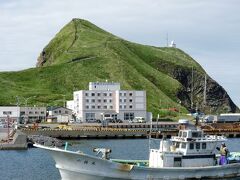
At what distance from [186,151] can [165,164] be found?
2.72 meters

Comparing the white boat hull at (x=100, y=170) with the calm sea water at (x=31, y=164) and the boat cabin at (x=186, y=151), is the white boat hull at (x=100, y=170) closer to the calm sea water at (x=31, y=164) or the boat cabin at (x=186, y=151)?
the boat cabin at (x=186, y=151)

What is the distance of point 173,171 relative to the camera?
54781 millimetres

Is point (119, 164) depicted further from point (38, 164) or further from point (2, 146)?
point (2, 146)

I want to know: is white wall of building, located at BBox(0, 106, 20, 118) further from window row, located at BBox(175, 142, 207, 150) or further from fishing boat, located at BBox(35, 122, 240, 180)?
window row, located at BBox(175, 142, 207, 150)

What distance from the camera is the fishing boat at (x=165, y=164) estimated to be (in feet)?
174

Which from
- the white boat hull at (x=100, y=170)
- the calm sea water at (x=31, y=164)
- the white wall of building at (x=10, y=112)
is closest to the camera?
the white boat hull at (x=100, y=170)

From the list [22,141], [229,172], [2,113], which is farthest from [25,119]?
[229,172]

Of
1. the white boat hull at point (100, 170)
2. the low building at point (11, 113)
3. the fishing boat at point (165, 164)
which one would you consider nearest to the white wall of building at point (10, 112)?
the low building at point (11, 113)

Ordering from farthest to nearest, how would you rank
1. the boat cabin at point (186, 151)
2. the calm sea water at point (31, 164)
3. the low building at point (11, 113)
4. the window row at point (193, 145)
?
the low building at point (11, 113)
the calm sea water at point (31, 164)
the window row at point (193, 145)
the boat cabin at point (186, 151)

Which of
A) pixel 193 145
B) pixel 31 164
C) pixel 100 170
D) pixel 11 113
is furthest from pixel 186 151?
pixel 11 113

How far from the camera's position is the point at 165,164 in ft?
183

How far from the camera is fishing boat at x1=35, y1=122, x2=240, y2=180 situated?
53.0 meters

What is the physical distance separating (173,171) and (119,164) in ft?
19.2

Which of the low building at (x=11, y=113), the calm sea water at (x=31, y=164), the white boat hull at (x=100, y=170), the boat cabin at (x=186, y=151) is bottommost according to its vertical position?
the calm sea water at (x=31, y=164)
